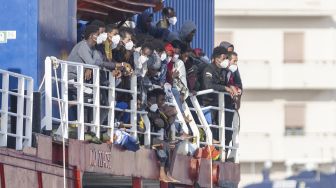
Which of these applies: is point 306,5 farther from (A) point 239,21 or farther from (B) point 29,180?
(B) point 29,180

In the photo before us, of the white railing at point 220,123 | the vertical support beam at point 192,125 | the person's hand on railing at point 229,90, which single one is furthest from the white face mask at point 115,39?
the person's hand on railing at point 229,90

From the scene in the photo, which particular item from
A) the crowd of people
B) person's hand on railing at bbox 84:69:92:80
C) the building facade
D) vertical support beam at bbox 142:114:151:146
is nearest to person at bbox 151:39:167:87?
the crowd of people

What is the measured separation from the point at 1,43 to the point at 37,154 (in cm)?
233

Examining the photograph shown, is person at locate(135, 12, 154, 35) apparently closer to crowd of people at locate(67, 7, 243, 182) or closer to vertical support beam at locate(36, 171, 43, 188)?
crowd of people at locate(67, 7, 243, 182)

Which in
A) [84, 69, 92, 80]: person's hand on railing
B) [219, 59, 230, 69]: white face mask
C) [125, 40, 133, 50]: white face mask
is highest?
[125, 40, 133, 50]: white face mask

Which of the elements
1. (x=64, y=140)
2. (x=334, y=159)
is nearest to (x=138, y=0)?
(x=64, y=140)

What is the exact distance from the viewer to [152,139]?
82.8 feet

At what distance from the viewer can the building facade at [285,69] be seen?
59.0m

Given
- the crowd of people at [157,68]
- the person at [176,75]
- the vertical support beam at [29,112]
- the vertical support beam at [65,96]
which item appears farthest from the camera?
the person at [176,75]

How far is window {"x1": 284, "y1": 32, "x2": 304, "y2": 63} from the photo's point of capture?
197 feet

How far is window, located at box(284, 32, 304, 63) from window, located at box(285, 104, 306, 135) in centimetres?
154

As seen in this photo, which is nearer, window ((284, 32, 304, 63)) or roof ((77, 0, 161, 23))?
roof ((77, 0, 161, 23))

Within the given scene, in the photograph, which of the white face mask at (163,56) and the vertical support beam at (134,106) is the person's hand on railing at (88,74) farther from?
the white face mask at (163,56)

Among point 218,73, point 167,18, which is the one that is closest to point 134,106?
point 218,73
